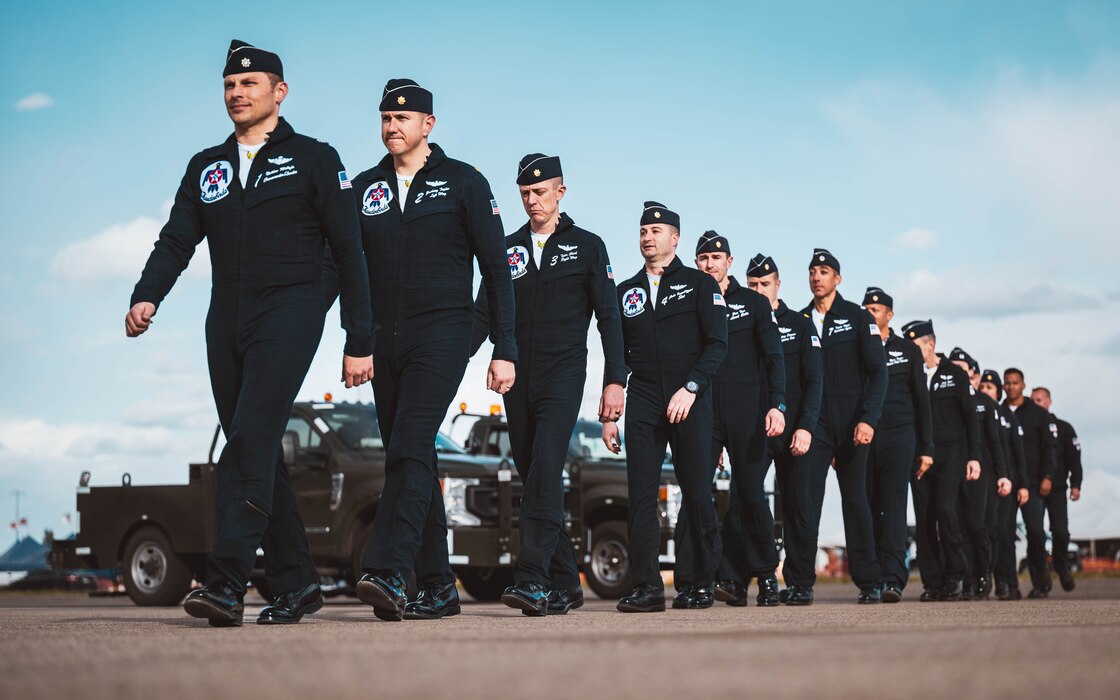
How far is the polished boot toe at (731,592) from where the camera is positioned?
11.0 metres

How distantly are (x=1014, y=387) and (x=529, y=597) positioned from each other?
12.3 meters

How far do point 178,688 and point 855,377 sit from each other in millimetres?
8852

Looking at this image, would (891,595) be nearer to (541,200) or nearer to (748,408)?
(748,408)

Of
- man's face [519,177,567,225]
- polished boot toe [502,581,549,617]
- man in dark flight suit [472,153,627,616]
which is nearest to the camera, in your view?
polished boot toe [502,581,549,617]

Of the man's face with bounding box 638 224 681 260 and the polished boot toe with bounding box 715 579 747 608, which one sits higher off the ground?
the man's face with bounding box 638 224 681 260

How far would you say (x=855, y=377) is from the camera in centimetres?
1211

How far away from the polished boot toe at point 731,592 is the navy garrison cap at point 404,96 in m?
4.71

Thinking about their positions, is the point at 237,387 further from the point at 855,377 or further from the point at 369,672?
the point at 855,377

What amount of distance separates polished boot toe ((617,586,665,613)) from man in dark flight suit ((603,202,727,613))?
36 mm

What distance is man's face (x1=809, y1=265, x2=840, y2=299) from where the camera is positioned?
1242 cm

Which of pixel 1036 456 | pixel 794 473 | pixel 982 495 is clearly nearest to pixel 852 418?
pixel 794 473

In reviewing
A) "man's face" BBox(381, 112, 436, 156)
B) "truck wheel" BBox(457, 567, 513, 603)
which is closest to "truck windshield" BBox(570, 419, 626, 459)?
"truck wheel" BBox(457, 567, 513, 603)

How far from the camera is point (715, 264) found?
11352 mm

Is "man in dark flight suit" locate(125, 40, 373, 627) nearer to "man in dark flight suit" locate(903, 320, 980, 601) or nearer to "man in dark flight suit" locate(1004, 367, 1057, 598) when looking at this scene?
"man in dark flight suit" locate(903, 320, 980, 601)
